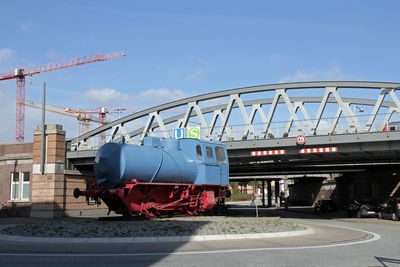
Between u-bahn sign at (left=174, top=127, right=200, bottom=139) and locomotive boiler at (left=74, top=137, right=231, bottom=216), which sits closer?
locomotive boiler at (left=74, top=137, right=231, bottom=216)

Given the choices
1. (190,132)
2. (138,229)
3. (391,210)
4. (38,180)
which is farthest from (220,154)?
(38,180)

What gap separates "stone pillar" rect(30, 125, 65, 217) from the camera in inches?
1069

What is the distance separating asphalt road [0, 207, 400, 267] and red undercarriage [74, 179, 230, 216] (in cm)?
503

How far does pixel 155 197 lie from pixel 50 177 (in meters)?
11.6

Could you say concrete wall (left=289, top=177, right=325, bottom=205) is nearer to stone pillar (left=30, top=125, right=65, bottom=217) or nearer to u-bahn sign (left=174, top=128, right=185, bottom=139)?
u-bahn sign (left=174, top=128, right=185, bottom=139)

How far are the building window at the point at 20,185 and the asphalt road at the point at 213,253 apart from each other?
55.4 feet

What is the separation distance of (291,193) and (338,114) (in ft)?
154

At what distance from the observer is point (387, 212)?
26875mm

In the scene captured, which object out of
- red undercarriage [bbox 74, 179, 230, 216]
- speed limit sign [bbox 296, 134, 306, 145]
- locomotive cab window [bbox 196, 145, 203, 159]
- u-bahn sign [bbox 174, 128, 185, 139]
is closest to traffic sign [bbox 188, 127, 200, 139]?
u-bahn sign [bbox 174, 128, 185, 139]

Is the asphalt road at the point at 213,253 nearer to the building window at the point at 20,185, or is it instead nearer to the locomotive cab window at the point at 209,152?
the locomotive cab window at the point at 209,152

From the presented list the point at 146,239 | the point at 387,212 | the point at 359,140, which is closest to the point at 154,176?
the point at 146,239

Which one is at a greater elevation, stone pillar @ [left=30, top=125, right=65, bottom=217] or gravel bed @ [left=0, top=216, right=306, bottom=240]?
stone pillar @ [left=30, top=125, right=65, bottom=217]

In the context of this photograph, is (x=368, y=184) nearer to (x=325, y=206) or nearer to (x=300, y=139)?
(x=325, y=206)

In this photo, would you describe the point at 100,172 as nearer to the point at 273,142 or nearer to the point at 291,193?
the point at 273,142
